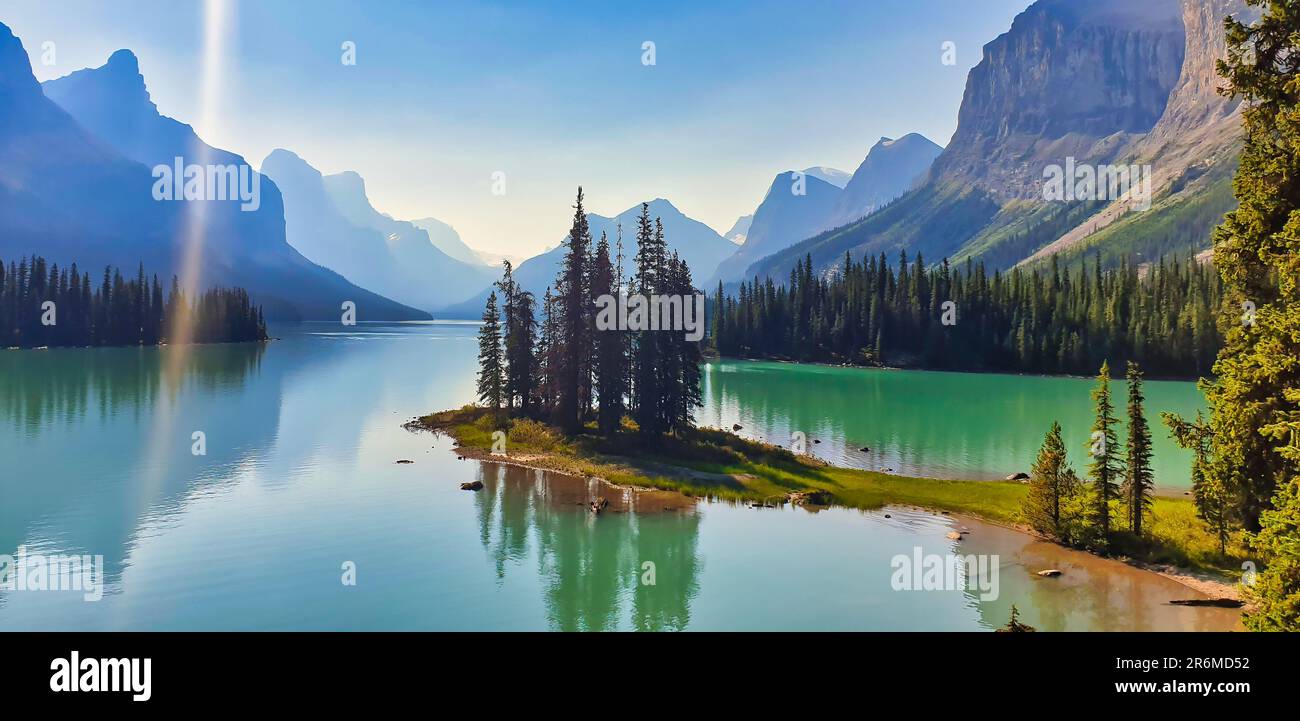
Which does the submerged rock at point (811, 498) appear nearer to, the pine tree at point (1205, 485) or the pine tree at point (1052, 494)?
the pine tree at point (1052, 494)

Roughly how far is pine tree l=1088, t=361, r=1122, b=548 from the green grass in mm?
954

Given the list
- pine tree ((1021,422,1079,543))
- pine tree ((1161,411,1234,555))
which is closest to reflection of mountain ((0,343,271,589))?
pine tree ((1021,422,1079,543))

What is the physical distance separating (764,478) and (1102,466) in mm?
22706

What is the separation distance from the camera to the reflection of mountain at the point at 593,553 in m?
28.3

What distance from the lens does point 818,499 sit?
45750 millimetres

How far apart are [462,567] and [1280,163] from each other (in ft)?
112

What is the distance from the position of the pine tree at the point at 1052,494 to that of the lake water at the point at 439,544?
132 cm

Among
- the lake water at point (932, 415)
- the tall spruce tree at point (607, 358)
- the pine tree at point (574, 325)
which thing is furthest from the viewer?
the pine tree at point (574, 325)

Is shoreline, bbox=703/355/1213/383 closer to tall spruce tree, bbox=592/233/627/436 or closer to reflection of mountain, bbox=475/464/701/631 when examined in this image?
tall spruce tree, bbox=592/233/627/436

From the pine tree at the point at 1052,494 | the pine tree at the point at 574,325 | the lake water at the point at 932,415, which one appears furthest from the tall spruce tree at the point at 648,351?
the pine tree at the point at 1052,494

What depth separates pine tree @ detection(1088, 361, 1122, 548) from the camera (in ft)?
108
